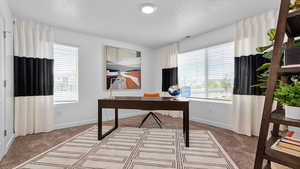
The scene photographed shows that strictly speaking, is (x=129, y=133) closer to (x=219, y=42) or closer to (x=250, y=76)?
(x=250, y=76)

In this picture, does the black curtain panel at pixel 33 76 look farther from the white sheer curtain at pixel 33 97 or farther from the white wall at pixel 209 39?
the white wall at pixel 209 39

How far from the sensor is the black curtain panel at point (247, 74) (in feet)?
8.39

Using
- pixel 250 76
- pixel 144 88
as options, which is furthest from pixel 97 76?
pixel 250 76

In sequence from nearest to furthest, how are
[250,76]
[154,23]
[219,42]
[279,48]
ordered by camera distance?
[279,48] < [250,76] < [154,23] < [219,42]

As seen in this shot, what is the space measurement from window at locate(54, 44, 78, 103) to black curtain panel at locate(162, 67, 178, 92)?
2.55 m

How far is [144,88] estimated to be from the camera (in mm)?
4812

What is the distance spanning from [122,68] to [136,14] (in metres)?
1.92

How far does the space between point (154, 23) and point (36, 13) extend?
2.25 m

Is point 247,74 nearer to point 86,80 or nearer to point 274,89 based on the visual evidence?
point 274,89

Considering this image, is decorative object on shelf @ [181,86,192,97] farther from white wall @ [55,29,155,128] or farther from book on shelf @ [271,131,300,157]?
book on shelf @ [271,131,300,157]

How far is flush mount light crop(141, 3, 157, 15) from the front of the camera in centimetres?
224

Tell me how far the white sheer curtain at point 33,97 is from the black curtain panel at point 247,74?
4.01 m

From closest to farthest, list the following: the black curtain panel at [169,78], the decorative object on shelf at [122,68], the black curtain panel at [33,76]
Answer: the black curtain panel at [33,76], the decorative object on shelf at [122,68], the black curtain panel at [169,78]

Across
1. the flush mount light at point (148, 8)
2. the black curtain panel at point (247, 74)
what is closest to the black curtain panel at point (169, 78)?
the black curtain panel at point (247, 74)
